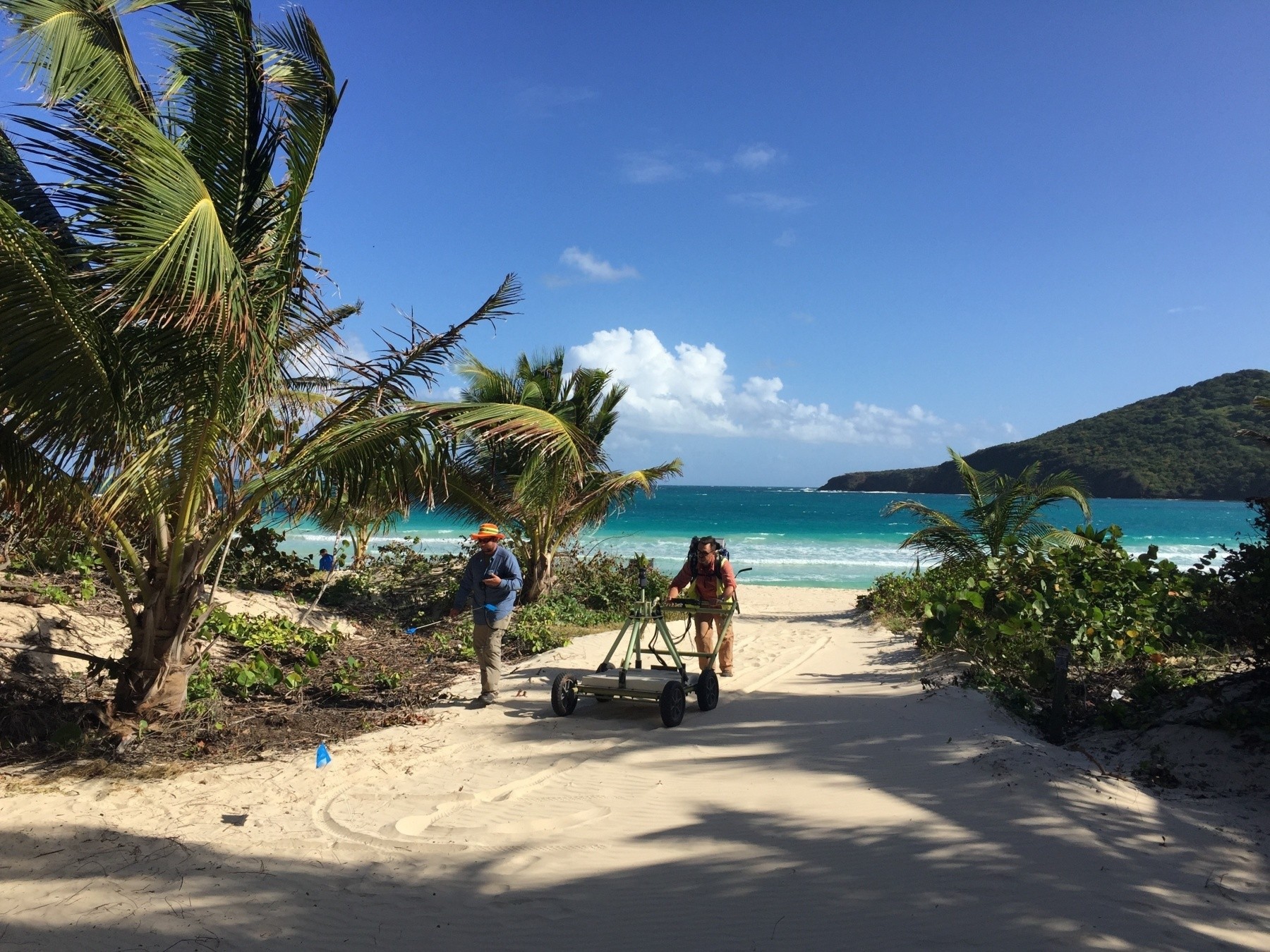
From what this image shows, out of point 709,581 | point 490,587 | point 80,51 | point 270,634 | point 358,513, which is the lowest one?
point 270,634

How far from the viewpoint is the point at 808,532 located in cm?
5241

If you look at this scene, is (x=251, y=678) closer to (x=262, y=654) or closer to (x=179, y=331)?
(x=262, y=654)

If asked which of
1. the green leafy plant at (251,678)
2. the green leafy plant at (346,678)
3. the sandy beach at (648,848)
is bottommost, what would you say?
the sandy beach at (648,848)

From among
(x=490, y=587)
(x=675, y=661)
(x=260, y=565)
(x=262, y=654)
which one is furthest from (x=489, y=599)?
(x=260, y=565)

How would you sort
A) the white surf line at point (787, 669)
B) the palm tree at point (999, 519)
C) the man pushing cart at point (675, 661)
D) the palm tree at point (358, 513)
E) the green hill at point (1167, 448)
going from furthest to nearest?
the green hill at point (1167, 448) < the palm tree at point (999, 519) < the white surf line at point (787, 669) < the palm tree at point (358, 513) < the man pushing cart at point (675, 661)

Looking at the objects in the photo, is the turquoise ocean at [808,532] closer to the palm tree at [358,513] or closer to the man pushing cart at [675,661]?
the palm tree at [358,513]

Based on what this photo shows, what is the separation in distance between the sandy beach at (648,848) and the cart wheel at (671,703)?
0.35 ft

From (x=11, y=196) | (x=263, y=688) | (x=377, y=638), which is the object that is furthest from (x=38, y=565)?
(x=11, y=196)

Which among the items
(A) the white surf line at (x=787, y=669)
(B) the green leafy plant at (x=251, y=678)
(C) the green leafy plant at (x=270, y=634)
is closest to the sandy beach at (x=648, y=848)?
(B) the green leafy plant at (x=251, y=678)

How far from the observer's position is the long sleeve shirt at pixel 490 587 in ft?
25.0

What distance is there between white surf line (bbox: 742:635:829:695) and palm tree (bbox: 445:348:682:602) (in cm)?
424

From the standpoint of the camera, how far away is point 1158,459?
6950 centimetres

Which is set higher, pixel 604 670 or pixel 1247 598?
pixel 1247 598

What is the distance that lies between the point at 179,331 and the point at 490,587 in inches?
135
